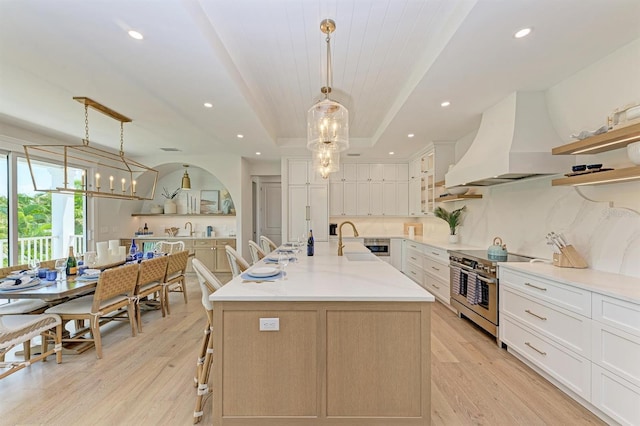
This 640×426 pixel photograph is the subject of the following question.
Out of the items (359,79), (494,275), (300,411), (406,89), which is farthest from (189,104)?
(494,275)

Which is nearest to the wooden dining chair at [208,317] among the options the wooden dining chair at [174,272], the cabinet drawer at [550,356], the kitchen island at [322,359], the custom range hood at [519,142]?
the kitchen island at [322,359]

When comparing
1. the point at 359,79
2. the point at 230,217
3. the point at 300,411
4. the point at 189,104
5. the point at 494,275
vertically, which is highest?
the point at 359,79

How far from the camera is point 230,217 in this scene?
689cm

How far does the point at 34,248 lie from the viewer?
480 cm

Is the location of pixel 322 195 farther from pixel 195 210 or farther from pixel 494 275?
pixel 494 275

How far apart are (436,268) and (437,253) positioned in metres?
0.24

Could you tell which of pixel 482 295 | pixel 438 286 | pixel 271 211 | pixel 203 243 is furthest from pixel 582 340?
pixel 271 211

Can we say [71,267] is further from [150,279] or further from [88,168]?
[88,168]

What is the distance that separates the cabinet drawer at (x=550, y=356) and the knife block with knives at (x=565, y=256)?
69 cm

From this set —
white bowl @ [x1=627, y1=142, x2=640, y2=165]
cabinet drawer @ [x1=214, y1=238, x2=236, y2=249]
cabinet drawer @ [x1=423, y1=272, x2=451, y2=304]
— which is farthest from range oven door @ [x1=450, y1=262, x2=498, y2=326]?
cabinet drawer @ [x1=214, y1=238, x2=236, y2=249]

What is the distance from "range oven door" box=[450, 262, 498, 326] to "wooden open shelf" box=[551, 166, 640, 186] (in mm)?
1155

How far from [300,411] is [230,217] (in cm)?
570

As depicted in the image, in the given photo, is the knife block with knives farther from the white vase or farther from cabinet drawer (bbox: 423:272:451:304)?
the white vase

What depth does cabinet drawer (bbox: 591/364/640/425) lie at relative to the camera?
165 centimetres
